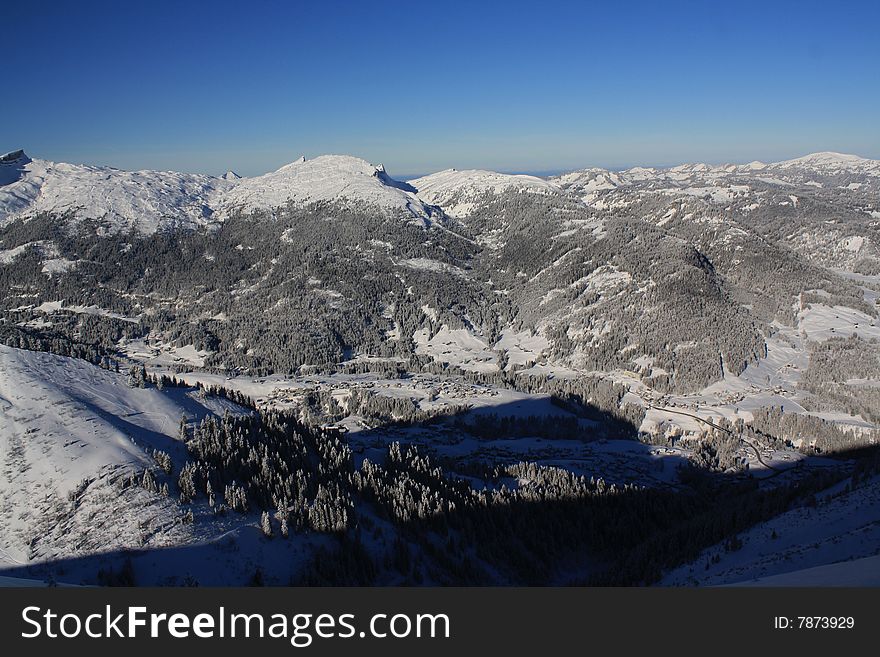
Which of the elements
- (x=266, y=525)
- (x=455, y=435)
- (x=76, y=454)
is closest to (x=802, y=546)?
(x=266, y=525)

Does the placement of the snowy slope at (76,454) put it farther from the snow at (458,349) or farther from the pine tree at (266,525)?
the snow at (458,349)

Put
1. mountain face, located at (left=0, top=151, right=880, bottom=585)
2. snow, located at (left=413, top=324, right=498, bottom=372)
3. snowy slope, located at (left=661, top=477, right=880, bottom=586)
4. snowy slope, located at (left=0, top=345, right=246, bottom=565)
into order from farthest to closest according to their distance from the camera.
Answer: snow, located at (left=413, top=324, right=498, bottom=372) → mountain face, located at (left=0, top=151, right=880, bottom=585) → snowy slope, located at (left=0, top=345, right=246, bottom=565) → snowy slope, located at (left=661, top=477, right=880, bottom=586)

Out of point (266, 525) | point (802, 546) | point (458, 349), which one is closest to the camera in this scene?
point (802, 546)

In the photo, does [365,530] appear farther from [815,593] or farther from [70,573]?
[815,593]

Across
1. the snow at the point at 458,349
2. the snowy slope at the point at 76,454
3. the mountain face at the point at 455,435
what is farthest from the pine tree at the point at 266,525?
the snow at the point at 458,349

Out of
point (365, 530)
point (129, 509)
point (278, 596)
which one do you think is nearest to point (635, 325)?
point (365, 530)

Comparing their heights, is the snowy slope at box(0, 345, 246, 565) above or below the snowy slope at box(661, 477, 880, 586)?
above

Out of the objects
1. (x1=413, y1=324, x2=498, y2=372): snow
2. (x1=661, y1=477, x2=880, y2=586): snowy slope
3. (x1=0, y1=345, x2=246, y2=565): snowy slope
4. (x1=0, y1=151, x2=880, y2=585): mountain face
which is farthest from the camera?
(x1=413, y1=324, x2=498, y2=372): snow

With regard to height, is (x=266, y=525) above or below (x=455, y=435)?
above

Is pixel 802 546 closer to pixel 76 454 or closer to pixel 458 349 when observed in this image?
pixel 76 454

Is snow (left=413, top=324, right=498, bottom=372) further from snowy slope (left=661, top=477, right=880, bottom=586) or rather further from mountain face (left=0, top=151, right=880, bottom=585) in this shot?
snowy slope (left=661, top=477, right=880, bottom=586)

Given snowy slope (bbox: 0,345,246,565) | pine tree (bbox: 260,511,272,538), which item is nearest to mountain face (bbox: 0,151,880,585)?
snowy slope (bbox: 0,345,246,565)
